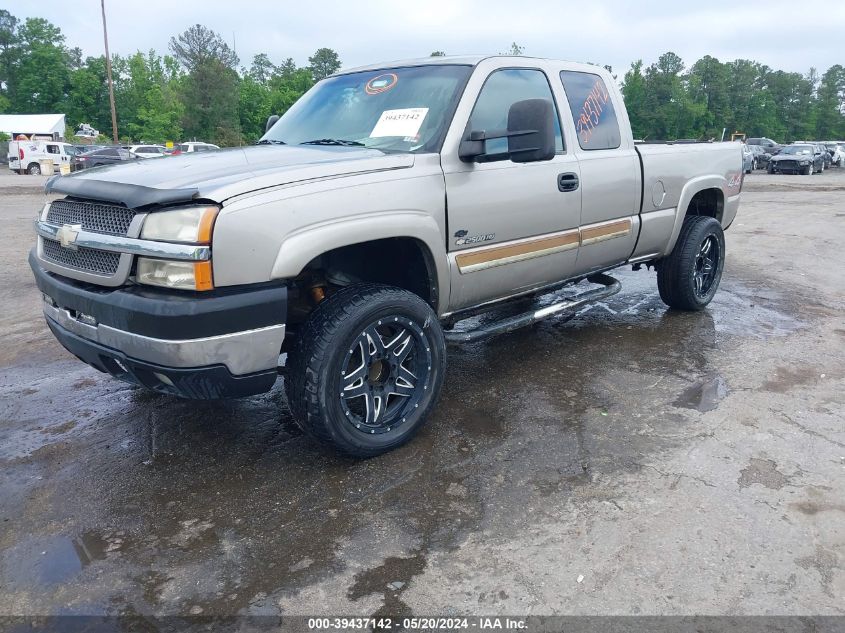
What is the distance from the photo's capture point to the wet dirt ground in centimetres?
238

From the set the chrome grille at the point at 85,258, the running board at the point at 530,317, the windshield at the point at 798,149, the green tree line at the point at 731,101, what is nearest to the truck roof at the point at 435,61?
the running board at the point at 530,317

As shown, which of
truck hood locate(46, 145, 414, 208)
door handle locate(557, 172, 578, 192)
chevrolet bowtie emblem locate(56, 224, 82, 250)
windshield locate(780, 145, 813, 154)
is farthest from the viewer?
windshield locate(780, 145, 813, 154)

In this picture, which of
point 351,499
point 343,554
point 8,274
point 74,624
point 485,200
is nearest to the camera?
point 74,624

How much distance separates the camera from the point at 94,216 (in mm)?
2982

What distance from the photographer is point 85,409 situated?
3998mm

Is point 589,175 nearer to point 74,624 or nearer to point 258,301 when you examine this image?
point 258,301

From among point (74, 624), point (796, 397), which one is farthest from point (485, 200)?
point (74, 624)

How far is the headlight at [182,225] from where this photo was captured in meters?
2.64

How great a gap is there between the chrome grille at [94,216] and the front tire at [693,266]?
169 inches

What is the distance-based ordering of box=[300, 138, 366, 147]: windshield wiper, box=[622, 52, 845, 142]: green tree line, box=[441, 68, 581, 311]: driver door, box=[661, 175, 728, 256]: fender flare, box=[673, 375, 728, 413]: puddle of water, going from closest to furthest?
box=[441, 68, 581, 311]: driver door, box=[300, 138, 366, 147]: windshield wiper, box=[673, 375, 728, 413]: puddle of water, box=[661, 175, 728, 256]: fender flare, box=[622, 52, 845, 142]: green tree line

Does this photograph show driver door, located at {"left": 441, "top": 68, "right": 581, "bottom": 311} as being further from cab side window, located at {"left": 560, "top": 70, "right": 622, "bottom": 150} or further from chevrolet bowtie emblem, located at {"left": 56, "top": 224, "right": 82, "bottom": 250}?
chevrolet bowtie emblem, located at {"left": 56, "top": 224, "right": 82, "bottom": 250}

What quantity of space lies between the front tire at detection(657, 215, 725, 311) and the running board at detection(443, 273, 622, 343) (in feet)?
2.06

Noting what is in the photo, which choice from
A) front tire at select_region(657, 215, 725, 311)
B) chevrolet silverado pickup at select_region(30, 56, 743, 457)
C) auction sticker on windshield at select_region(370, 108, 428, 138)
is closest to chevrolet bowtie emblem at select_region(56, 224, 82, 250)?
chevrolet silverado pickup at select_region(30, 56, 743, 457)

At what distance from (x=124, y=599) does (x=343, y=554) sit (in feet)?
2.57
